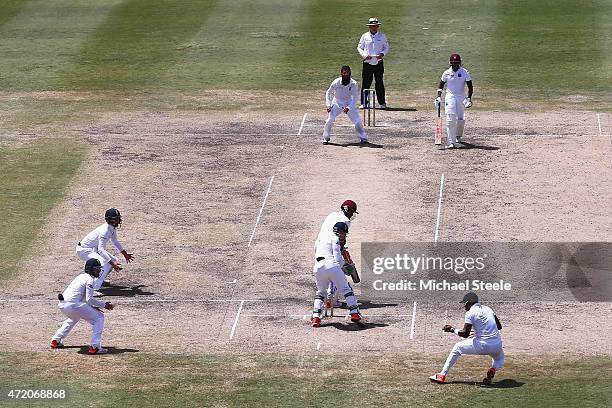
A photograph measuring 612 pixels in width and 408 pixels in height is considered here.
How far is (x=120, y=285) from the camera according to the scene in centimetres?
2980

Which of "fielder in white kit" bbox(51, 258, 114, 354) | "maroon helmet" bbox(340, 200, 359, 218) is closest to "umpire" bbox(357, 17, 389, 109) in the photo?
"maroon helmet" bbox(340, 200, 359, 218)

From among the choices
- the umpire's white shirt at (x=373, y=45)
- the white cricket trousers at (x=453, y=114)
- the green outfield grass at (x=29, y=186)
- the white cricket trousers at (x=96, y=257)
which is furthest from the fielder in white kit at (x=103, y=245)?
the umpire's white shirt at (x=373, y=45)

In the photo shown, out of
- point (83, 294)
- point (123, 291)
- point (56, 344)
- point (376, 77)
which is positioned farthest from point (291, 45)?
point (56, 344)

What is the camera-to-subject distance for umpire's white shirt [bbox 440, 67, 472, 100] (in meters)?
37.1

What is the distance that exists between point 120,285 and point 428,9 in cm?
2312

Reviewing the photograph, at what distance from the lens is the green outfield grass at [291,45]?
4350 cm

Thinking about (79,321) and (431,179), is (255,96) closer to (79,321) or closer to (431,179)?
(431,179)

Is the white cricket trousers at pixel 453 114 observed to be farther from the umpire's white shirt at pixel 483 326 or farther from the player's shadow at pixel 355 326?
the umpire's white shirt at pixel 483 326

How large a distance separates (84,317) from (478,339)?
7.37m

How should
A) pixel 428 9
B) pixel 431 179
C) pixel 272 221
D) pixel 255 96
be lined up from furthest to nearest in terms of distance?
pixel 428 9 → pixel 255 96 → pixel 431 179 → pixel 272 221

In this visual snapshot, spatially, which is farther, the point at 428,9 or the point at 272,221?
the point at 428,9

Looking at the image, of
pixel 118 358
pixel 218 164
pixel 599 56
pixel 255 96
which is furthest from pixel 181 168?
pixel 599 56

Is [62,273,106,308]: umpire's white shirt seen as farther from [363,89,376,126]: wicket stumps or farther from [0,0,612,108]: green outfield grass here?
[0,0,612,108]: green outfield grass

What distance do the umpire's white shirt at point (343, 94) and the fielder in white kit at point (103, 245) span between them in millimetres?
9828
